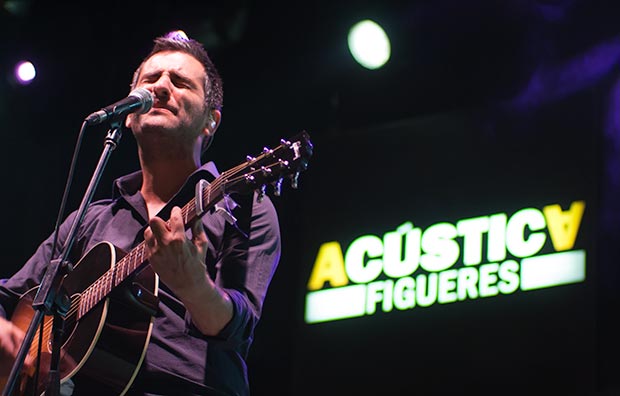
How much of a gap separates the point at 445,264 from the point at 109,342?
10.0ft

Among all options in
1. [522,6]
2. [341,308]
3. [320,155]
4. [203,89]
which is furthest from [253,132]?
[203,89]

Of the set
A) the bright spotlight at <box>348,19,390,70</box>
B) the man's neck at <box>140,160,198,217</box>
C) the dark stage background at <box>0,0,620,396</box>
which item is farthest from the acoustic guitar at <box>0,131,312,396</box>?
the bright spotlight at <box>348,19,390,70</box>

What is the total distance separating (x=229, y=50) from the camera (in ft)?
19.9

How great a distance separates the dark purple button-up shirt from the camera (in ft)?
8.72

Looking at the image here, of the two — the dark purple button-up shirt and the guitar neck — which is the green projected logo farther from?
the guitar neck

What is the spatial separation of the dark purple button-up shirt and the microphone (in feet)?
0.85

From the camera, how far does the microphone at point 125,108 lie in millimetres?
2672

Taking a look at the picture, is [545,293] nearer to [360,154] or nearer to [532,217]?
[532,217]

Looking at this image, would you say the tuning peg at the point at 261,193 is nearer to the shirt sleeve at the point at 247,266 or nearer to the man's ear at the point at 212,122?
the shirt sleeve at the point at 247,266

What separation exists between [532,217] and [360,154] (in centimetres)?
122

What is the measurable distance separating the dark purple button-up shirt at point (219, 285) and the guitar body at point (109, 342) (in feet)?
0.21

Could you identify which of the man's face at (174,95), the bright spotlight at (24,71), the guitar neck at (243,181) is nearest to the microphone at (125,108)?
the man's face at (174,95)

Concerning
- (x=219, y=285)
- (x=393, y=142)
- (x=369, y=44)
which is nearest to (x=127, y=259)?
(x=219, y=285)

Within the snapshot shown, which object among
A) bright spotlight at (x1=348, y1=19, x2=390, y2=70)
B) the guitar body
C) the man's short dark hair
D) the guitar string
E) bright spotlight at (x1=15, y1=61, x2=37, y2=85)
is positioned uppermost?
bright spotlight at (x1=348, y1=19, x2=390, y2=70)
